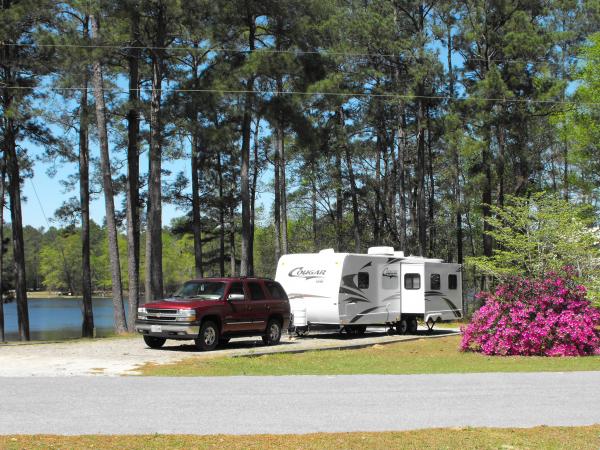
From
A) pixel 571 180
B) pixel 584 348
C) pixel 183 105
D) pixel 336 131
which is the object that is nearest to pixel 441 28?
pixel 336 131

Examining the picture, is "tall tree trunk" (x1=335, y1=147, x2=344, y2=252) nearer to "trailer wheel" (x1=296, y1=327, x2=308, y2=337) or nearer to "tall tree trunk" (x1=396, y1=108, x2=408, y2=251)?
"tall tree trunk" (x1=396, y1=108, x2=408, y2=251)

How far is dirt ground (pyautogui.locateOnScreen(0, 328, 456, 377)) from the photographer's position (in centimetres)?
1364

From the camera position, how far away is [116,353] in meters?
16.8

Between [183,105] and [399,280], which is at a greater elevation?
[183,105]

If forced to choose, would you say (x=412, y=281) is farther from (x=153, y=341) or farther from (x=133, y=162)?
(x=133, y=162)

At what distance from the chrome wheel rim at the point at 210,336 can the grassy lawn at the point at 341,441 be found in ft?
32.5

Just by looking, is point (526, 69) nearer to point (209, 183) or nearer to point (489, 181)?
point (489, 181)

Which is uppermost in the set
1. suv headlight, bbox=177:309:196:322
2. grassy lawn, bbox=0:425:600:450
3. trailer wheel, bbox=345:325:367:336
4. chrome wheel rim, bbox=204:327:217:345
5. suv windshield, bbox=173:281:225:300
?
suv windshield, bbox=173:281:225:300

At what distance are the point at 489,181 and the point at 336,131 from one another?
27.1ft

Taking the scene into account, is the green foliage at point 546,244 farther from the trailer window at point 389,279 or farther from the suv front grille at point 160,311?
the suv front grille at point 160,311

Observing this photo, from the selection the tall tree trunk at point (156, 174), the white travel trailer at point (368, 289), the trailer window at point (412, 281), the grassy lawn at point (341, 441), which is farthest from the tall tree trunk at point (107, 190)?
the grassy lawn at point (341, 441)

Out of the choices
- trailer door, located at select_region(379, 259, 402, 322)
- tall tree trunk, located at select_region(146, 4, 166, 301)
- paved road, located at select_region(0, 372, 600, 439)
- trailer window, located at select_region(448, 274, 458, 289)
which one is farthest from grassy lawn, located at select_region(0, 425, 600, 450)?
tall tree trunk, located at select_region(146, 4, 166, 301)

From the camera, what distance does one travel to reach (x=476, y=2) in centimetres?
3588

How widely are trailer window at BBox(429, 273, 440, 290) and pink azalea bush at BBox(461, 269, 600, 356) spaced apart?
5233 mm
